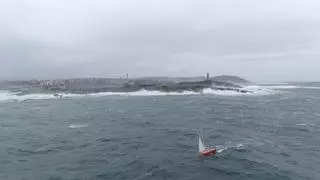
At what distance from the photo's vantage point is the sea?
29547mm

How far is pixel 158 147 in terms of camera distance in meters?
38.7

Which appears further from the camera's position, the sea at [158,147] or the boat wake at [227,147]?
the boat wake at [227,147]

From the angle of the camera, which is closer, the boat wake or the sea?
the sea

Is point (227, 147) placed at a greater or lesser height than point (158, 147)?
lesser

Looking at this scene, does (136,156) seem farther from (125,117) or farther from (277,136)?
(125,117)

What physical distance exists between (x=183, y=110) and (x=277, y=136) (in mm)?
29616

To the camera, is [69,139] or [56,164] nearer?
[56,164]

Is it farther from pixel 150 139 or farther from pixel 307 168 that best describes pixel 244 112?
pixel 307 168

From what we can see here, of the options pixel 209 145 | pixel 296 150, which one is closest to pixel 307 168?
pixel 296 150

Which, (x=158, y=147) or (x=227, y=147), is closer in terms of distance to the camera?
(x=227, y=147)

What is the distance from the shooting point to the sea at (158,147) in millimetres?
29547

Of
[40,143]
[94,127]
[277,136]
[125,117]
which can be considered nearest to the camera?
[40,143]

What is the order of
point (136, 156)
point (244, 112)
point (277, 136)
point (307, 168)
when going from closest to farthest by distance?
point (307, 168), point (136, 156), point (277, 136), point (244, 112)

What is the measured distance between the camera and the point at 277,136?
149 feet
